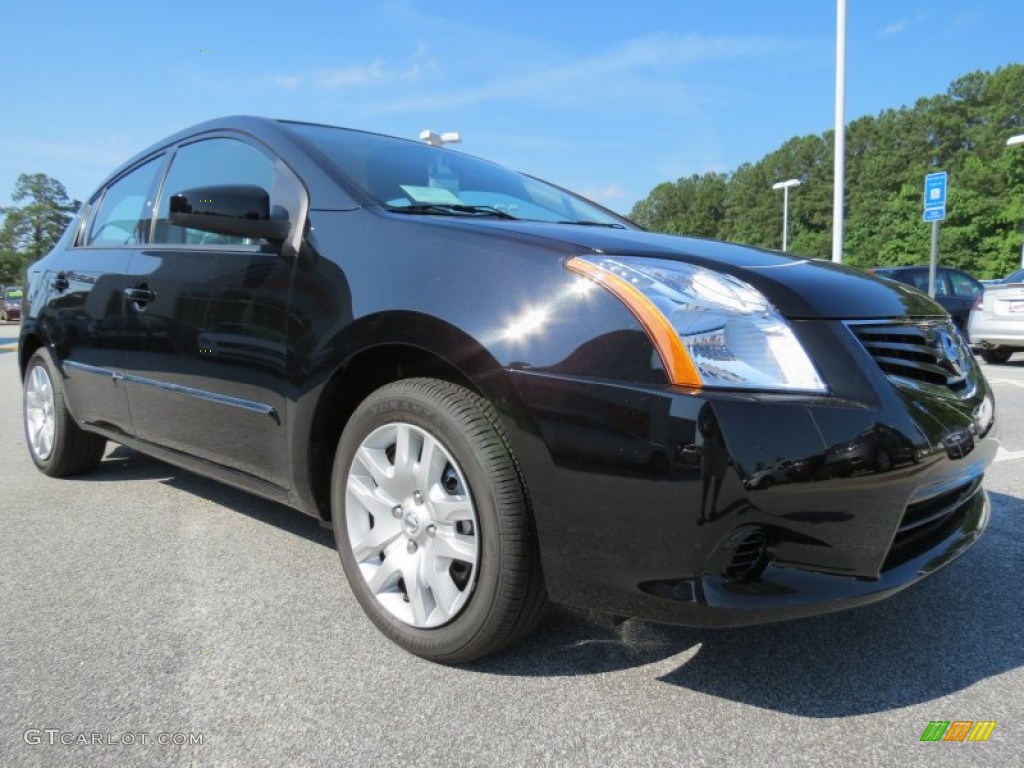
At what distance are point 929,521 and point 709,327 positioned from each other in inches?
31.0

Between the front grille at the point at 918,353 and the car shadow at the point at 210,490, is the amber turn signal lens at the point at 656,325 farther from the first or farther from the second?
the car shadow at the point at 210,490

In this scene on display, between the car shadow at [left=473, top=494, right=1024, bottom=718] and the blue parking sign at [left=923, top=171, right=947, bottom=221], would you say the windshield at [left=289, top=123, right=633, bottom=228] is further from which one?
the blue parking sign at [left=923, top=171, right=947, bottom=221]

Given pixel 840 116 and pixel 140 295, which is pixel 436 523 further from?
pixel 840 116

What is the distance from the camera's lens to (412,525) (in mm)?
2064

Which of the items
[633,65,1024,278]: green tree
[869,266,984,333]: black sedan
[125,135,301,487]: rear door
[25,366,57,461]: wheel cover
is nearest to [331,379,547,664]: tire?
[125,135,301,487]: rear door

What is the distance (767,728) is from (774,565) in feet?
1.29

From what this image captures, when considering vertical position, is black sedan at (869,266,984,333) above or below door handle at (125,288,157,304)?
below

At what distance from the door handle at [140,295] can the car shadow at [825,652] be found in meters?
1.95

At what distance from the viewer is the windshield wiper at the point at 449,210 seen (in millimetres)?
2344

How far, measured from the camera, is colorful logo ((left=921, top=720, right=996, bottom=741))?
167cm

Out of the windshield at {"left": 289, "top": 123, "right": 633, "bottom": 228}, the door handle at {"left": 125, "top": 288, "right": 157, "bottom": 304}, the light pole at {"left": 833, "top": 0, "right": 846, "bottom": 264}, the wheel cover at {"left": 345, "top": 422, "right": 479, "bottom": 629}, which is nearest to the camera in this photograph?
the wheel cover at {"left": 345, "top": 422, "right": 479, "bottom": 629}

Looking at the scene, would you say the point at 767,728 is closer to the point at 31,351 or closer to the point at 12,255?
the point at 31,351

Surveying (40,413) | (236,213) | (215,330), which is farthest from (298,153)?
(40,413)

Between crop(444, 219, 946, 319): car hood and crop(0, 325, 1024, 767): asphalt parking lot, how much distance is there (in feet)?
3.03
